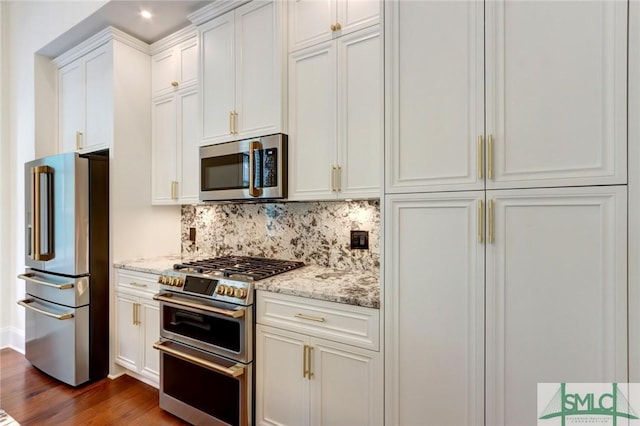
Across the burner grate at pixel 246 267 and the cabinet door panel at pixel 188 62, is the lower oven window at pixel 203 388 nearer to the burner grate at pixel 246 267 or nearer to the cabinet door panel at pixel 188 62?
the burner grate at pixel 246 267

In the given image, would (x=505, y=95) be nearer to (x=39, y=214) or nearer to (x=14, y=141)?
(x=39, y=214)

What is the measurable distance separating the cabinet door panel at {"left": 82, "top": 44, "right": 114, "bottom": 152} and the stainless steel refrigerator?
0.24 metres

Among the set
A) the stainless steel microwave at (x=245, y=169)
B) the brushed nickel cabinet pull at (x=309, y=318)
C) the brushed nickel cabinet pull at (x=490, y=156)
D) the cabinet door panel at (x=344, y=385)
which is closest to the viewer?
the brushed nickel cabinet pull at (x=490, y=156)

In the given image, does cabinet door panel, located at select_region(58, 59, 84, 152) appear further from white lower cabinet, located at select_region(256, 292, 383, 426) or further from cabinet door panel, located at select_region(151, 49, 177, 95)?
white lower cabinet, located at select_region(256, 292, 383, 426)

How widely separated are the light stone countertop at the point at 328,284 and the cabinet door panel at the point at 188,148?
2.22ft

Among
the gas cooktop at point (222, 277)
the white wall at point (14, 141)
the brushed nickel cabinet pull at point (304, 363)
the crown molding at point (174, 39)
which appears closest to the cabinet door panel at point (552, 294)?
the brushed nickel cabinet pull at point (304, 363)

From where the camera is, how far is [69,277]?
2.47m

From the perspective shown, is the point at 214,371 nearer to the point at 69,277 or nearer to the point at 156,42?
the point at 69,277

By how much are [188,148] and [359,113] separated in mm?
1558

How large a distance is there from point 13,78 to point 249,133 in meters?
3.03

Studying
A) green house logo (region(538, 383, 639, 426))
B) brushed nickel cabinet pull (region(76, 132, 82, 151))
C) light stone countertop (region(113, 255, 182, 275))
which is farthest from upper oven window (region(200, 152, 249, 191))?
green house logo (region(538, 383, 639, 426))

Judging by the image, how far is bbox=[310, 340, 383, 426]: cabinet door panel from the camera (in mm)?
1465

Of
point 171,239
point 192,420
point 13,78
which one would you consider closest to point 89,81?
point 13,78

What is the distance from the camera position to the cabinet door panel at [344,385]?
1.46 m
